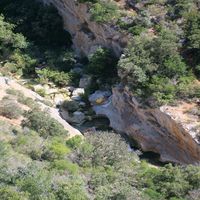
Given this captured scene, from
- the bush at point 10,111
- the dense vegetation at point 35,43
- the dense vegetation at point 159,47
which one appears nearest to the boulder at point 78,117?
the dense vegetation at point 159,47

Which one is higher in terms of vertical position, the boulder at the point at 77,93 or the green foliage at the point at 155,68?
the green foliage at the point at 155,68

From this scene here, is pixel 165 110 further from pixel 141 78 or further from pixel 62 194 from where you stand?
pixel 62 194

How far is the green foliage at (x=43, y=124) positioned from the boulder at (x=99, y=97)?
629 cm

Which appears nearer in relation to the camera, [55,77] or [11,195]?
[11,195]

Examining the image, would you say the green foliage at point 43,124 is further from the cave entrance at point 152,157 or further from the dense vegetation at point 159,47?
the dense vegetation at point 159,47

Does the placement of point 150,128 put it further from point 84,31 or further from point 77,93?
point 84,31

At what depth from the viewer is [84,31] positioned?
3856cm

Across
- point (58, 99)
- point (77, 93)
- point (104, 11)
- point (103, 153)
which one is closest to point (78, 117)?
point (58, 99)

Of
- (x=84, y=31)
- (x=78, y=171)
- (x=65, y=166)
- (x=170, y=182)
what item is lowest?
(x=84, y=31)

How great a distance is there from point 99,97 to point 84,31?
6.19 m

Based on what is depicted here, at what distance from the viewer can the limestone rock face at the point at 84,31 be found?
118 ft

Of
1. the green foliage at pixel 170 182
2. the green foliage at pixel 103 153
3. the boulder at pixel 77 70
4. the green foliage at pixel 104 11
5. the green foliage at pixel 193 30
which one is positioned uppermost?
the green foliage at pixel 193 30

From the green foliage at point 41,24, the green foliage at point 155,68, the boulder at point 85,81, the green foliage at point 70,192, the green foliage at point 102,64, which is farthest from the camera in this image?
the green foliage at point 41,24

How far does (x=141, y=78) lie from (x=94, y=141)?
6.06 m
